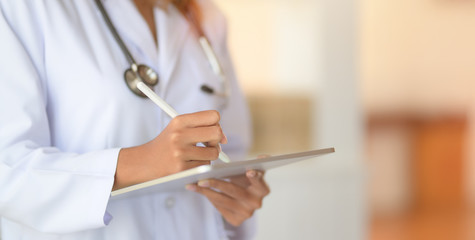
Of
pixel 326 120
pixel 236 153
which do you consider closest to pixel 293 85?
pixel 326 120

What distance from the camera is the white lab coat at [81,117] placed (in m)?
0.77

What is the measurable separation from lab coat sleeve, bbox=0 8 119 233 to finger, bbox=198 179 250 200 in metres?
0.16

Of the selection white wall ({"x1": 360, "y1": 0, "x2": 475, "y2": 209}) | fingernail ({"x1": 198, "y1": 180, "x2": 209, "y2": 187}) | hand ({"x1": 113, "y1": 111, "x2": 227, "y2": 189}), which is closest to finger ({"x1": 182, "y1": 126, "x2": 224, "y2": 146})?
hand ({"x1": 113, "y1": 111, "x2": 227, "y2": 189})

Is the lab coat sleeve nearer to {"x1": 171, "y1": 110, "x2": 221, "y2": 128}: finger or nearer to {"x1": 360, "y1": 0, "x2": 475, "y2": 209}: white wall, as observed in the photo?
{"x1": 171, "y1": 110, "x2": 221, "y2": 128}: finger

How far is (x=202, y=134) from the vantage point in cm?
71

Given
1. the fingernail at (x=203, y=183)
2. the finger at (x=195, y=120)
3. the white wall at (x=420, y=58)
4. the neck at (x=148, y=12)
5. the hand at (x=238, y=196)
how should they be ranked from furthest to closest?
1. the white wall at (x=420, y=58)
2. the neck at (x=148, y=12)
3. the hand at (x=238, y=196)
4. the fingernail at (x=203, y=183)
5. the finger at (x=195, y=120)

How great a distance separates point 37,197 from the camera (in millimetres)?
766

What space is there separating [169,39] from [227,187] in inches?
12.8

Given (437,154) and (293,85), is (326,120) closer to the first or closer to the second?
(293,85)

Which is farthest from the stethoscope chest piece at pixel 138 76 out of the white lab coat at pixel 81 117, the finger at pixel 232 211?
the finger at pixel 232 211

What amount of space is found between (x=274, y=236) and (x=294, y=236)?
103 millimetres

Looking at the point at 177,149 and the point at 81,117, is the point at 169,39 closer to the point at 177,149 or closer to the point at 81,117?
the point at 81,117

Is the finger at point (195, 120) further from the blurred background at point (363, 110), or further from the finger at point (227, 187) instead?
the blurred background at point (363, 110)

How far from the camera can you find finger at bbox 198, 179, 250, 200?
833 mm
